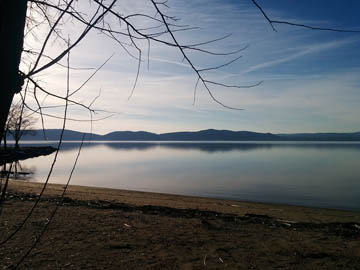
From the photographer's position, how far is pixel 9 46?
1121 millimetres

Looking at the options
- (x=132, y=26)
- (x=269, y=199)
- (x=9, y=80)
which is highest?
(x=132, y=26)

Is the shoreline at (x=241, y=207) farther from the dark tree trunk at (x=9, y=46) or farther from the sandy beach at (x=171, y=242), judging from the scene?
the dark tree trunk at (x=9, y=46)

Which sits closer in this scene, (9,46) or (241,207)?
(9,46)

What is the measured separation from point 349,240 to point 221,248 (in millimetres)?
4261

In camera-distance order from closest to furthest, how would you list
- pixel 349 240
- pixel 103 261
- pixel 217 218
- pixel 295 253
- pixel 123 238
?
pixel 103 261 < pixel 295 253 < pixel 123 238 < pixel 349 240 < pixel 217 218

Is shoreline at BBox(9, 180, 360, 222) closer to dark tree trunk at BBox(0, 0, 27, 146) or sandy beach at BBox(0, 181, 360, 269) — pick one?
sandy beach at BBox(0, 181, 360, 269)

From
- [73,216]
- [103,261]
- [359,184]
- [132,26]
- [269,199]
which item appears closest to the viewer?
[132,26]

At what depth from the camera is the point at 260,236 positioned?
8.29 m

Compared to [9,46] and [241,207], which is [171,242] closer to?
[9,46]

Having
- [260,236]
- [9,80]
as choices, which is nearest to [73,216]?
[260,236]

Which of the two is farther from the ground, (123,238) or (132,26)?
(132,26)

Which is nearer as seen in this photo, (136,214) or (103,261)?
(103,261)

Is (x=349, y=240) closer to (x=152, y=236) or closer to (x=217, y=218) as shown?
(x=217, y=218)

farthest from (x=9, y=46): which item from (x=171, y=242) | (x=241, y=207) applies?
(x=241, y=207)
